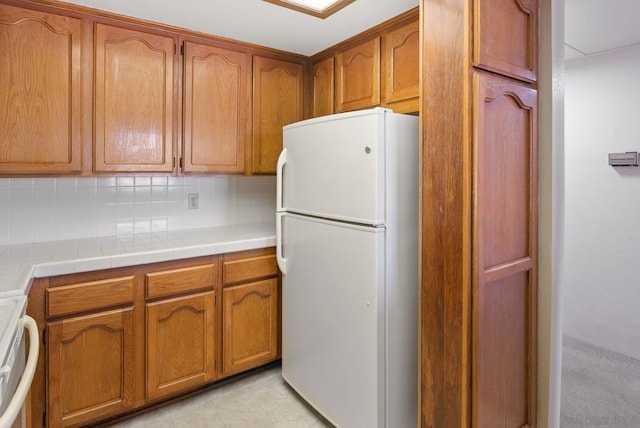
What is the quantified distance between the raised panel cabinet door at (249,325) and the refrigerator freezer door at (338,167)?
56cm

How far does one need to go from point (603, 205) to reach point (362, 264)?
2.17 metres

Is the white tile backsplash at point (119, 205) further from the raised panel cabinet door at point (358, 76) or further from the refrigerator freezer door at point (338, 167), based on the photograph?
the raised panel cabinet door at point (358, 76)

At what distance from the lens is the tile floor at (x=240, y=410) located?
78.3 inches

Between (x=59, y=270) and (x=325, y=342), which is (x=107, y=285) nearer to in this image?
(x=59, y=270)

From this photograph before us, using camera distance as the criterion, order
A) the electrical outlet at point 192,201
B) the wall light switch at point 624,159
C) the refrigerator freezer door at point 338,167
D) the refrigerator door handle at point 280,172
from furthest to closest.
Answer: the electrical outlet at point 192,201, the wall light switch at point 624,159, the refrigerator door handle at point 280,172, the refrigerator freezer door at point 338,167

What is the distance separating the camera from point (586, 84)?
111 inches

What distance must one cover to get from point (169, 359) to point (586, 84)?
Answer: 3346 mm

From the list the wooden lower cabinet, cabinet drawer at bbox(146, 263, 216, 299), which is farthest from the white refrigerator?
cabinet drawer at bbox(146, 263, 216, 299)

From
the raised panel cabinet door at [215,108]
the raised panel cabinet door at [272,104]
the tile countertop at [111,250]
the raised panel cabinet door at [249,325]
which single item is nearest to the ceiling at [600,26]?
the raised panel cabinet door at [272,104]

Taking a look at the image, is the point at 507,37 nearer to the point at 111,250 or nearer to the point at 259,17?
the point at 259,17

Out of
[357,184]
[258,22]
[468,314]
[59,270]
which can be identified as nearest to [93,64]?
[258,22]

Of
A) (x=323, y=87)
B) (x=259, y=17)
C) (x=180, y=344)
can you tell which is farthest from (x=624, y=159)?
(x=180, y=344)

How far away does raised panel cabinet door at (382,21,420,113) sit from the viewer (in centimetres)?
203

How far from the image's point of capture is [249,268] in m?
2.29
